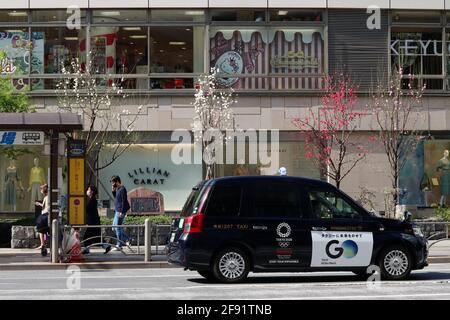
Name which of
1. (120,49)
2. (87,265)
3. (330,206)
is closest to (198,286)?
(330,206)

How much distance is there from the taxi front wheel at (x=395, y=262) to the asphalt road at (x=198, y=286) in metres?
0.24

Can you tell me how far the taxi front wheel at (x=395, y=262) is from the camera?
15672 millimetres

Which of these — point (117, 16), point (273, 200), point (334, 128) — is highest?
point (117, 16)

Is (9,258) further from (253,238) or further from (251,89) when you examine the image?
(251,89)

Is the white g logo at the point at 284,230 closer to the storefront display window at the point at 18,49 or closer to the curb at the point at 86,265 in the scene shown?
the curb at the point at 86,265

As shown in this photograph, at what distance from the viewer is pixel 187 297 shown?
42.8ft

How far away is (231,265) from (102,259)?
18.9 ft

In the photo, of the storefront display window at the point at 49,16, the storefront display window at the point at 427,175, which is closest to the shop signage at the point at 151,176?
the storefront display window at the point at 49,16

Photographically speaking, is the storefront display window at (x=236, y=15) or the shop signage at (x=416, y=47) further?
the shop signage at (x=416, y=47)

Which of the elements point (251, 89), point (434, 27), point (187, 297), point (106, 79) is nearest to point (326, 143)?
point (251, 89)

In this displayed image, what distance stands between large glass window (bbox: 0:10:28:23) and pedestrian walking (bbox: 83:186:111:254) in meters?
10.7

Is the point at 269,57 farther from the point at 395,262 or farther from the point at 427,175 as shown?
the point at 395,262

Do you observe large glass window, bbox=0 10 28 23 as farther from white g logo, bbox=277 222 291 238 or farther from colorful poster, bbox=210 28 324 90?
white g logo, bbox=277 222 291 238

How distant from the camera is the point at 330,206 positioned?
617 inches
